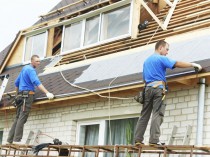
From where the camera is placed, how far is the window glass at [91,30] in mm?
13797

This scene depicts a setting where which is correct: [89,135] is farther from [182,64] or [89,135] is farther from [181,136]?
[182,64]

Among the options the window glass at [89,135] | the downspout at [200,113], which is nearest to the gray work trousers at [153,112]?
the downspout at [200,113]

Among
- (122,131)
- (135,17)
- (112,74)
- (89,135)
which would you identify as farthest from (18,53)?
(122,131)

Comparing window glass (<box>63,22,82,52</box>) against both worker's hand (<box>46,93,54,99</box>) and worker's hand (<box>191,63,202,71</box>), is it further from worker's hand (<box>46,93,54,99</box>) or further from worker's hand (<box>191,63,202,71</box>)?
worker's hand (<box>191,63,202,71</box>)

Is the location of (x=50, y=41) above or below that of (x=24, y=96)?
above

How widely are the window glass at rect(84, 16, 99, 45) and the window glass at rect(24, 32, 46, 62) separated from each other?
1943 mm

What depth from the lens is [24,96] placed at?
38.5ft

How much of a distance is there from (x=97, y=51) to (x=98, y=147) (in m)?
4.29

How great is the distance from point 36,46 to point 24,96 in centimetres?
448

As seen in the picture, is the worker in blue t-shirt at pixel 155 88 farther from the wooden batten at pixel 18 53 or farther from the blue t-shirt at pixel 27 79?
the wooden batten at pixel 18 53

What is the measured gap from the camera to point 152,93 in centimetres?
877

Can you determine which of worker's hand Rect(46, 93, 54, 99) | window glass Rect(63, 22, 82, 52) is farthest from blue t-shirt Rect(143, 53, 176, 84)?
window glass Rect(63, 22, 82, 52)

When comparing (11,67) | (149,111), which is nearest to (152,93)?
(149,111)

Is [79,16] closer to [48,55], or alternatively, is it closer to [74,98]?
[48,55]
